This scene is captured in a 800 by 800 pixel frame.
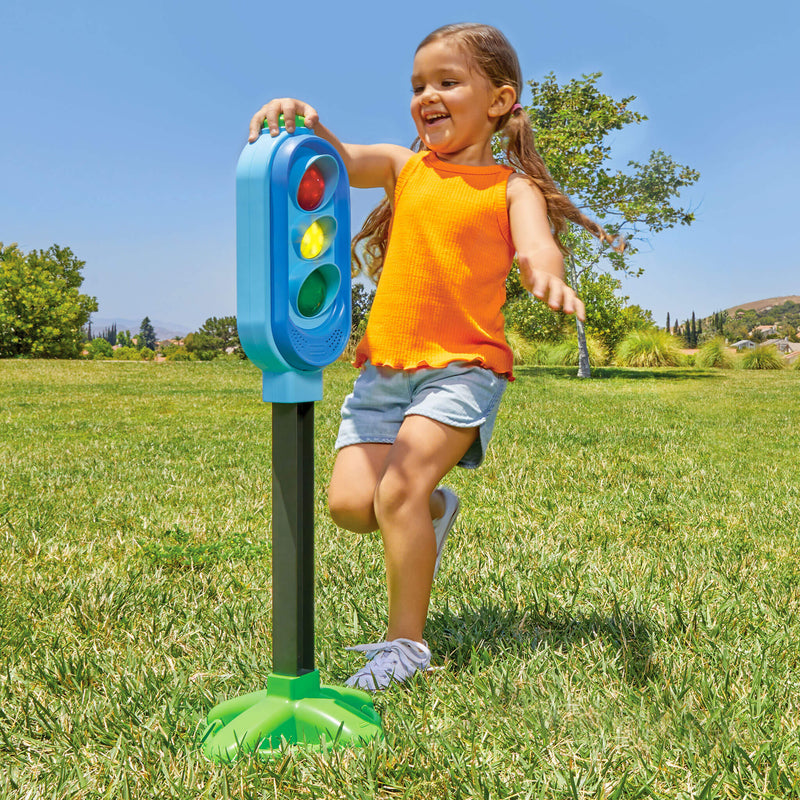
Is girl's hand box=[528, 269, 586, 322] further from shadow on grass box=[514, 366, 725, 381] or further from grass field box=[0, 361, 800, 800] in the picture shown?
shadow on grass box=[514, 366, 725, 381]

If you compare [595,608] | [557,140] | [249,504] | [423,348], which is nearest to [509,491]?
[249,504]

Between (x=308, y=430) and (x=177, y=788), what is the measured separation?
28.8 inches

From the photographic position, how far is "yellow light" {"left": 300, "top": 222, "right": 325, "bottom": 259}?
65.3 inches

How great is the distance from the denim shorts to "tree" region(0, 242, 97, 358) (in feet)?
106

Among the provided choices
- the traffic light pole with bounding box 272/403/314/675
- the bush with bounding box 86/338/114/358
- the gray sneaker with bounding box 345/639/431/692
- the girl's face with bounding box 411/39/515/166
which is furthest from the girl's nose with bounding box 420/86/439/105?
the bush with bounding box 86/338/114/358

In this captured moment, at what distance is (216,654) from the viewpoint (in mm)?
2217

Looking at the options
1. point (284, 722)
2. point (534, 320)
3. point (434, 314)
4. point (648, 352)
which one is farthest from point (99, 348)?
point (284, 722)

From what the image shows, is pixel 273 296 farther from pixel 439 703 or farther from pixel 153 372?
pixel 153 372

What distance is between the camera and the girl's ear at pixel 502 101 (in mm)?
2234

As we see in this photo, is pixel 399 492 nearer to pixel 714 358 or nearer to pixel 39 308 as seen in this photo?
pixel 714 358

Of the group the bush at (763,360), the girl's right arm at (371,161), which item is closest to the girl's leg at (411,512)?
the girl's right arm at (371,161)

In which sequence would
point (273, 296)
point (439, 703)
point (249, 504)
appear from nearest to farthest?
1. point (273, 296)
2. point (439, 703)
3. point (249, 504)

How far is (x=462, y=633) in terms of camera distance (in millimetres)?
2340

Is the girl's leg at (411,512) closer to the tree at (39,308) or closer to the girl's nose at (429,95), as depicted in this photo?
the girl's nose at (429,95)
